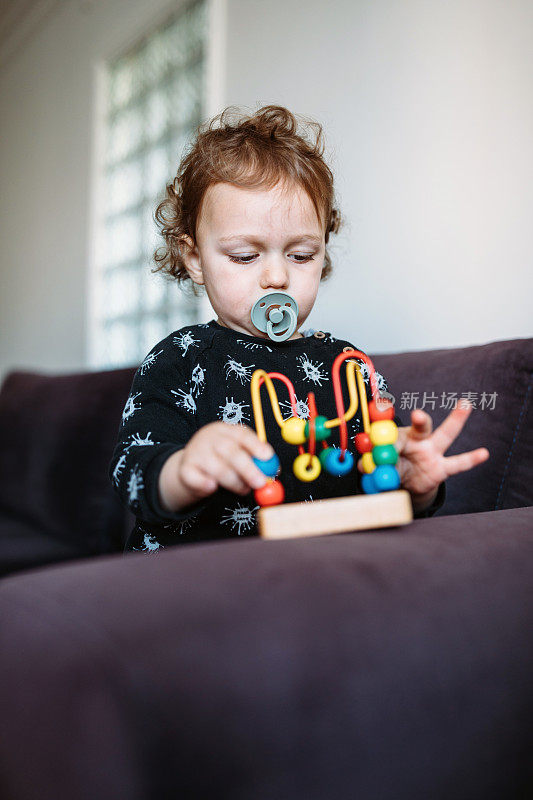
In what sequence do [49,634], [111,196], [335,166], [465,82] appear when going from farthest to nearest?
1. [111,196]
2. [335,166]
3. [465,82]
4. [49,634]

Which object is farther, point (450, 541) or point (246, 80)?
point (246, 80)

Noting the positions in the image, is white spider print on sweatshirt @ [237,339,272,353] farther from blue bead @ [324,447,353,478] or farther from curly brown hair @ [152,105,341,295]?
blue bead @ [324,447,353,478]

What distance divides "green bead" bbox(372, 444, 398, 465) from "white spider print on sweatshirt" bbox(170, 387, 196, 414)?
33 centimetres

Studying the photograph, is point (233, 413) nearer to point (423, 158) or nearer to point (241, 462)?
point (241, 462)

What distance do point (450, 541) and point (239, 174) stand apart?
0.64 meters

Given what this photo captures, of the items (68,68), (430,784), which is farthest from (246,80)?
(430,784)

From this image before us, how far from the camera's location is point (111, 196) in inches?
143

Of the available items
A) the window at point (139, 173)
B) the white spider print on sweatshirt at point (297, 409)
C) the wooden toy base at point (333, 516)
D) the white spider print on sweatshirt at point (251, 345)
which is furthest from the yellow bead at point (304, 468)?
the window at point (139, 173)

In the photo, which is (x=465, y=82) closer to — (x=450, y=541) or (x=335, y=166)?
(x=335, y=166)

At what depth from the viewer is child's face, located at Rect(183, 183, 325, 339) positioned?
98 centimetres

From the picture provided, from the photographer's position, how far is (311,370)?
104 centimetres

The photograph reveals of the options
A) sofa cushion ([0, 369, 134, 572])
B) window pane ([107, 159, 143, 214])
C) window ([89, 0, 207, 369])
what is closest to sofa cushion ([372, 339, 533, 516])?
sofa cushion ([0, 369, 134, 572])

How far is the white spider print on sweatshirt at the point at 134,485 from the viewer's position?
767mm

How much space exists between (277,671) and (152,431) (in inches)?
18.4
